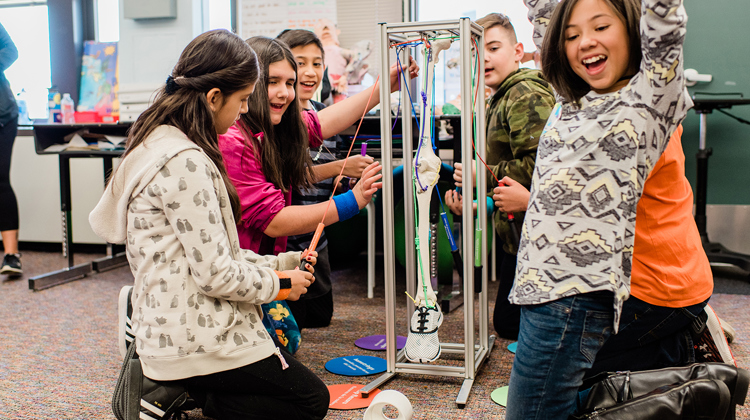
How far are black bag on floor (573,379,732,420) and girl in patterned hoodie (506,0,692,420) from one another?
0.11 m

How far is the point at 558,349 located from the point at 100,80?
408 centimetres

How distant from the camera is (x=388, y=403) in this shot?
4.42ft

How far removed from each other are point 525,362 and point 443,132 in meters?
2.34

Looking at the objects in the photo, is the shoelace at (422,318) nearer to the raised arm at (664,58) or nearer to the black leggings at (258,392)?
the black leggings at (258,392)

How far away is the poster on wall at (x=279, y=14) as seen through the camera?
3.92m

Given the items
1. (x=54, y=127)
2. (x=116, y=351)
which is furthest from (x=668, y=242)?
(x=54, y=127)

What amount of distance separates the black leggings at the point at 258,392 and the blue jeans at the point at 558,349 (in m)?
0.50

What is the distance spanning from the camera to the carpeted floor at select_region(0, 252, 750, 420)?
5.27 ft

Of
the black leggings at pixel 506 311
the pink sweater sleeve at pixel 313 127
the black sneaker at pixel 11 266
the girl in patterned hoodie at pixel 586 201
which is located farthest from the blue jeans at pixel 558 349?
the black sneaker at pixel 11 266

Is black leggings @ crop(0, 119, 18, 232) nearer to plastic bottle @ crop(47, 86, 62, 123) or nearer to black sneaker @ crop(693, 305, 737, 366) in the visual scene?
plastic bottle @ crop(47, 86, 62, 123)

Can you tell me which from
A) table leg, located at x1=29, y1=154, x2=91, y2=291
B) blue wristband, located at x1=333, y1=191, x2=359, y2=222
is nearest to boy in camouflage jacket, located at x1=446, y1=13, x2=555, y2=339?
A: blue wristband, located at x1=333, y1=191, x2=359, y2=222

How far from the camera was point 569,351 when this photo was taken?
1.04m

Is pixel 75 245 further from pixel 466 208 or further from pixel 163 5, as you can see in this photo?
pixel 466 208

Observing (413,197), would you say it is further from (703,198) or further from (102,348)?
(703,198)
